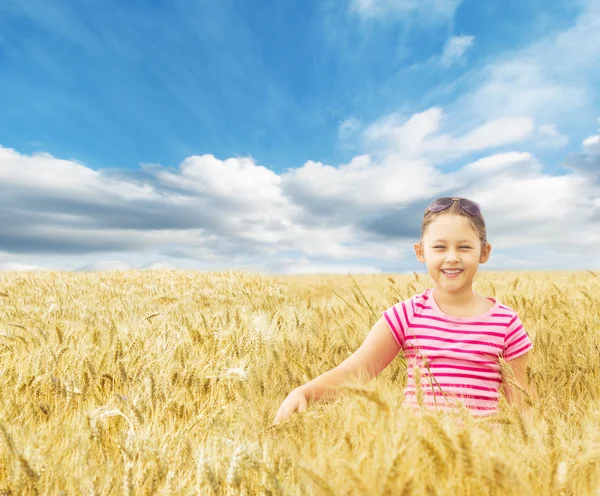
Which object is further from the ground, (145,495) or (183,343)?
(183,343)

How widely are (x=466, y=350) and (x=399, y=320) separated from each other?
342mm

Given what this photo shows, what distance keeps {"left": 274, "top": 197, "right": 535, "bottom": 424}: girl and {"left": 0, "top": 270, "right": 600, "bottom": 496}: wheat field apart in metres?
0.24

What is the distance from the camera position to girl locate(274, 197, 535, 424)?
89.7 inches

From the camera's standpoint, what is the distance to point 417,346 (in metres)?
2.39

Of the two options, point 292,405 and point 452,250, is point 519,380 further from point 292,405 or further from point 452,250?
point 292,405

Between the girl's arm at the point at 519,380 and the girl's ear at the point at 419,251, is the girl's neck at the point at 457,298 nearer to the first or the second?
the girl's ear at the point at 419,251

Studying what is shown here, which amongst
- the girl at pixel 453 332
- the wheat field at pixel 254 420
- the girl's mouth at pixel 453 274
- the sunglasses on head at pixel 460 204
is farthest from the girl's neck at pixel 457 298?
the wheat field at pixel 254 420

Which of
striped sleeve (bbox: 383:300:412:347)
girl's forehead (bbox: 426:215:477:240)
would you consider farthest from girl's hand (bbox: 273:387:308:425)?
girl's forehead (bbox: 426:215:477:240)

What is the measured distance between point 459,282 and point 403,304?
1.08ft

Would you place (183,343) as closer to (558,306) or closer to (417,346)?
(417,346)

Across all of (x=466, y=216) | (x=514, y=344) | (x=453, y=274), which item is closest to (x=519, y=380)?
(x=514, y=344)

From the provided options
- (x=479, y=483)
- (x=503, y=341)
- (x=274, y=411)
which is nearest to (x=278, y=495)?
(x=479, y=483)

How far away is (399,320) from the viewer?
2.46m

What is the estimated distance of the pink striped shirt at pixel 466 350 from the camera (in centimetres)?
230
